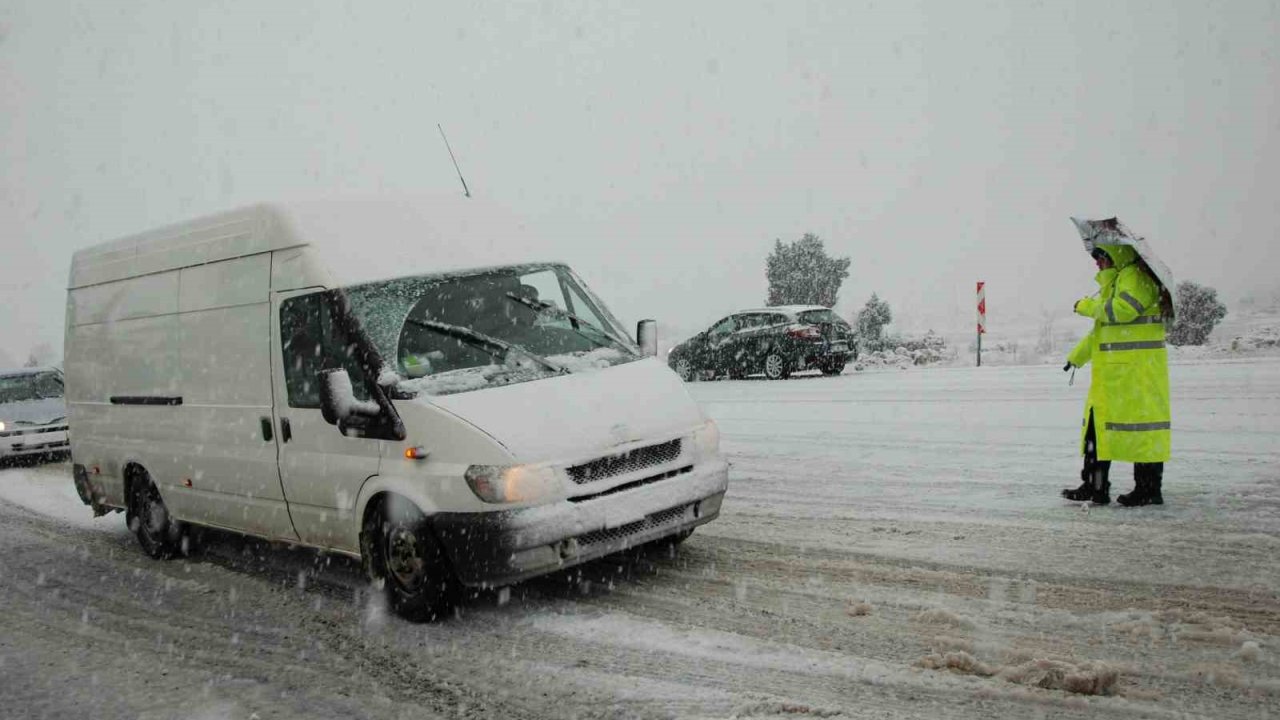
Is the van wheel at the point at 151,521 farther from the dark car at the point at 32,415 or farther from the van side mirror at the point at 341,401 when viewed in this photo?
the dark car at the point at 32,415

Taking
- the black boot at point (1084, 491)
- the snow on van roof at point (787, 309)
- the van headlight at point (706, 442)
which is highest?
the snow on van roof at point (787, 309)

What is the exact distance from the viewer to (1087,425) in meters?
6.95

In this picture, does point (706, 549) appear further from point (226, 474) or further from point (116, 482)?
point (116, 482)

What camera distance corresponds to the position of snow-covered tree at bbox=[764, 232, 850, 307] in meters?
32.4

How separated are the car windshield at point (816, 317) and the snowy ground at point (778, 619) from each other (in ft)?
35.9

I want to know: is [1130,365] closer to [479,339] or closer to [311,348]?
[479,339]

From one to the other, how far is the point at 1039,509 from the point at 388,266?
4.54 meters

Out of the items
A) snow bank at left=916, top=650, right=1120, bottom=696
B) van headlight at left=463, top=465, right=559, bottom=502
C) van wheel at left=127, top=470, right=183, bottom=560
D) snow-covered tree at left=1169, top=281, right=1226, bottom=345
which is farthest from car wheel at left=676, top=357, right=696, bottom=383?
snow bank at left=916, top=650, right=1120, bottom=696

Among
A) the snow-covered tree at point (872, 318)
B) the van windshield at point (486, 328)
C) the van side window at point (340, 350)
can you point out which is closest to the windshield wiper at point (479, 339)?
the van windshield at point (486, 328)

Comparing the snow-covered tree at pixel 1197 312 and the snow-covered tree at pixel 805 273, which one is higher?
the snow-covered tree at pixel 805 273

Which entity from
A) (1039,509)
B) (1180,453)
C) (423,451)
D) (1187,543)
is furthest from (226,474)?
(1180,453)

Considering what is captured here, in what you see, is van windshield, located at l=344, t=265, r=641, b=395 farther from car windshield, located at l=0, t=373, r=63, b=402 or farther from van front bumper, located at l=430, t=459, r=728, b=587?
car windshield, located at l=0, t=373, r=63, b=402

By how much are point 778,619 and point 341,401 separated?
2492 millimetres

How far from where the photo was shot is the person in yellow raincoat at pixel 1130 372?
6.44m
